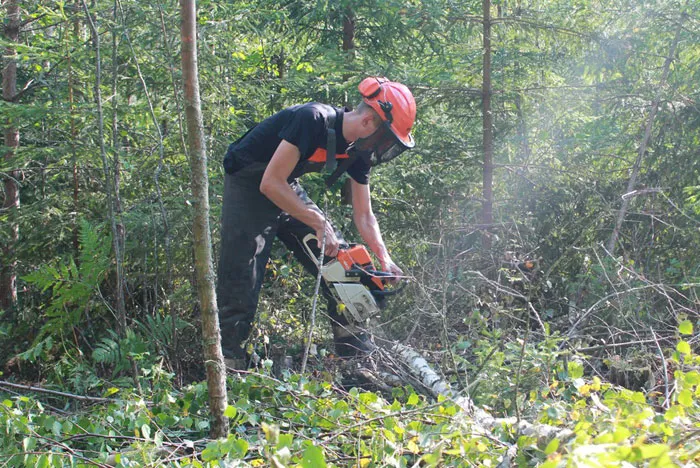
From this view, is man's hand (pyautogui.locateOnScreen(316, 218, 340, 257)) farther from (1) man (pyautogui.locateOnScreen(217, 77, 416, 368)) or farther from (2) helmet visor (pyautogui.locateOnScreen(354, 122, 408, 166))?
(2) helmet visor (pyautogui.locateOnScreen(354, 122, 408, 166))

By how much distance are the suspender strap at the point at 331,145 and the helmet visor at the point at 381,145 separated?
19cm

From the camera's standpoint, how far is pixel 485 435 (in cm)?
236

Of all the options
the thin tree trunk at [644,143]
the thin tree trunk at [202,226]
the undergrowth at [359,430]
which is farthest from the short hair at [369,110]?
the thin tree trunk at [644,143]

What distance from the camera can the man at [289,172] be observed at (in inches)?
153

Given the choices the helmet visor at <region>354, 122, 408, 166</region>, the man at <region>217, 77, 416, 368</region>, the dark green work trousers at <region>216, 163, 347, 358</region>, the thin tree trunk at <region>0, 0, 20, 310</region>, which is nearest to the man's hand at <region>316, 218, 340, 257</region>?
the man at <region>217, 77, 416, 368</region>

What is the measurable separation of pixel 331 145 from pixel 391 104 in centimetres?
45

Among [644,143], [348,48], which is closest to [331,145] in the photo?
[348,48]

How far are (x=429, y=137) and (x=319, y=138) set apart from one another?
2.87m

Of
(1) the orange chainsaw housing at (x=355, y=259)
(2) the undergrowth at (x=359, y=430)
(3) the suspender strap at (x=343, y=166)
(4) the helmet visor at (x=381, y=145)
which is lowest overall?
(2) the undergrowth at (x=359, y=430)

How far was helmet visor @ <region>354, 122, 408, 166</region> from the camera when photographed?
157 inches

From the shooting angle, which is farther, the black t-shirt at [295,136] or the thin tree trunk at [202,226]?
the black t-shirt at [295,136]

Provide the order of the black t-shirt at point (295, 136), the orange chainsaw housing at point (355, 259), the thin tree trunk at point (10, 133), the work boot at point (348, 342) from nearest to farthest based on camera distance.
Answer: the black t-shirt at point (295, 136), the orange chainsaw housing at point (355, 259), the work boot at point (348, 342), the thin tree trunk at point (10, 133)

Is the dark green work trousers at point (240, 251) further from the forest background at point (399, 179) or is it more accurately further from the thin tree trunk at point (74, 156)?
the thin tree trunk at point (74, 156)

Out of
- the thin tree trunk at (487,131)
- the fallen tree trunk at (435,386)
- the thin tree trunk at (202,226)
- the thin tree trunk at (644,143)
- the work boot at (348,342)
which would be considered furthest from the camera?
the thin tree trunk at (487,131)
